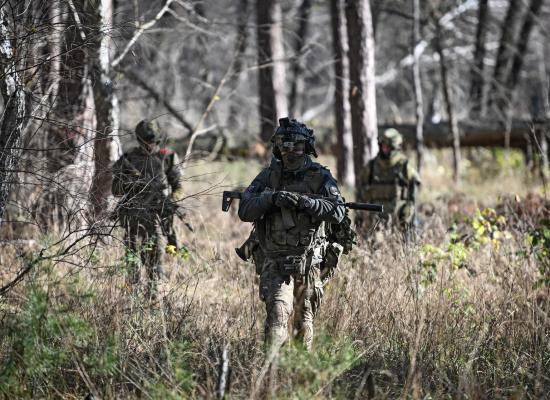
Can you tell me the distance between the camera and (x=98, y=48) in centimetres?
732

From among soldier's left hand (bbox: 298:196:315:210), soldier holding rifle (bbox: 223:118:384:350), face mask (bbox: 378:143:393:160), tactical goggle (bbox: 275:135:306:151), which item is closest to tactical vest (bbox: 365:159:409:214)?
face mask (bbox: 378:143:393:160)

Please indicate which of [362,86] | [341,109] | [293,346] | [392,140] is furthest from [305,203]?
[341,109]

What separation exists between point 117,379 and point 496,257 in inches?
161

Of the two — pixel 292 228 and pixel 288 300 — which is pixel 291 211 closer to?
pixel 292 228

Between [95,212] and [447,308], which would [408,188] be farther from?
[95,212]

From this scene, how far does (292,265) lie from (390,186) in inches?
162

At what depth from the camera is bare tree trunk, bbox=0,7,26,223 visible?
4938 millimetres

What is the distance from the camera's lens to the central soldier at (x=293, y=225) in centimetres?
483

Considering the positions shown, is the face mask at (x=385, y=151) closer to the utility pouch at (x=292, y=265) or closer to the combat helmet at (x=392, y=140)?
the combat helmet at (x=392, y=140)

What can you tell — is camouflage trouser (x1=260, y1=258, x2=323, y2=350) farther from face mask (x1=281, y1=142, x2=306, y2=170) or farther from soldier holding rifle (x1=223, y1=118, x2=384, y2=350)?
face mask (x1=281, y1=142, x2=306, y2=170)

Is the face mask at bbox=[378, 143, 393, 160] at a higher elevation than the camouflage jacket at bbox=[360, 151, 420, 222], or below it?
higher

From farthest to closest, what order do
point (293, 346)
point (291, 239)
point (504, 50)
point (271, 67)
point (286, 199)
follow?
1. point (504, 50)
2. point (271, 67)
3. point (291, 239)
4. point (286, 199)
5. point (293, 346)

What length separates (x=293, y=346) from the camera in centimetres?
416

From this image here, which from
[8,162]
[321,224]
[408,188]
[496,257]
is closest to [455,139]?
[408,188]
